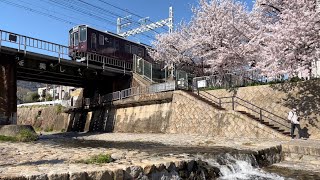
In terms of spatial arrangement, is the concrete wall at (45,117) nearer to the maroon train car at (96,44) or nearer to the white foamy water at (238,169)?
the maroon train car at (96,44)

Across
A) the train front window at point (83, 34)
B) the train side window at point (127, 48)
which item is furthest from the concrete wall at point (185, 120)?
the train front window at point (83, 34)

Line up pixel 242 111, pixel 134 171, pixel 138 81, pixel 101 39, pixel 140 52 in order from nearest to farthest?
pixel 134 171 → pixel 242 111 → pixel 101 39 → pixel 138 81 → pixel 140 52

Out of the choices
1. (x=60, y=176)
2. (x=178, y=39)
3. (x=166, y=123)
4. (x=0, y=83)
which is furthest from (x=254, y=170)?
(x=178, y=39)

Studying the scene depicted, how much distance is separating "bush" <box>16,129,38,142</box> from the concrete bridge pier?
408 centimetres

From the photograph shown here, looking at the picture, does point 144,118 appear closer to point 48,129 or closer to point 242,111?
point 242,111

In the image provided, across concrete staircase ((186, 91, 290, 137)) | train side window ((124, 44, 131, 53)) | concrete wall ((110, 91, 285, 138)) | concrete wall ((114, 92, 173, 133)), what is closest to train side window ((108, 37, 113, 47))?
train side window ((124, 44, 131, 53))

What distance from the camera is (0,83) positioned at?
21.6 metres

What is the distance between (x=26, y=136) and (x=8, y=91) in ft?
19.9

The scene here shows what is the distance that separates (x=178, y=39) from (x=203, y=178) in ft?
80.8

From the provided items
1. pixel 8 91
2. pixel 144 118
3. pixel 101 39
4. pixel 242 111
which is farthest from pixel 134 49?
pixel 242 111

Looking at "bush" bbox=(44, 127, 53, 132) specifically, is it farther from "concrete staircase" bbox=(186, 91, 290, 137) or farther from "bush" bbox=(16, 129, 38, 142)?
"concrete staircase" bbox=(186, 91, 290, 137)

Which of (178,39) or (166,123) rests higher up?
(178,39)

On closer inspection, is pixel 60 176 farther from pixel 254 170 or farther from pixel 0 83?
pixel 0 83

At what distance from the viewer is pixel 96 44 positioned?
27609 mm
